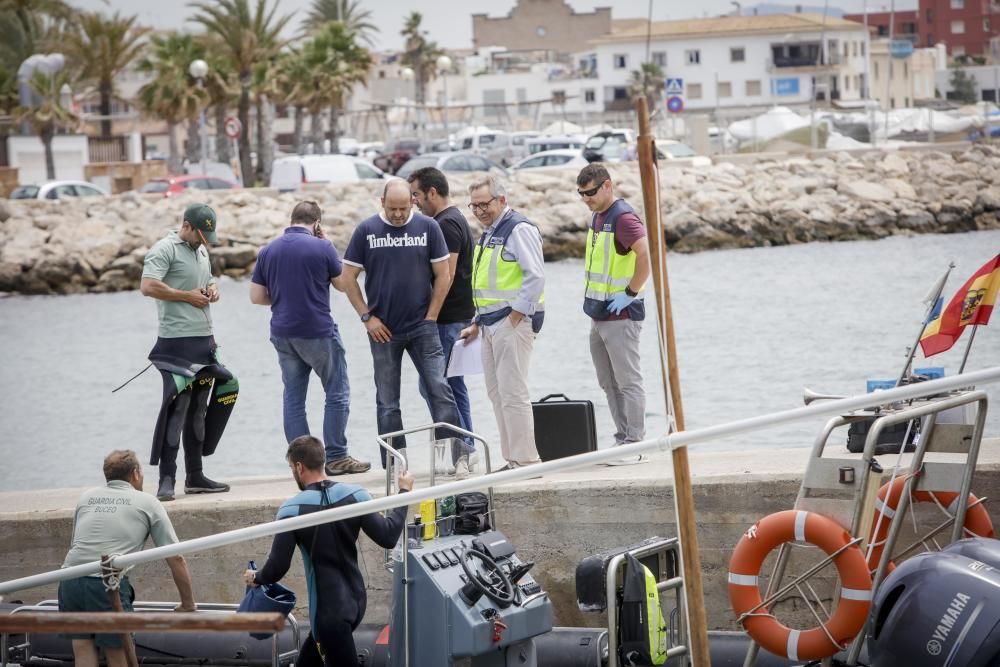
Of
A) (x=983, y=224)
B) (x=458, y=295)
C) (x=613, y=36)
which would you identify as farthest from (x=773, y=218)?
(x=613, y=36)

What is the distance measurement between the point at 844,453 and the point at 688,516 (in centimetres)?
229

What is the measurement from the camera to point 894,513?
20.5 ft

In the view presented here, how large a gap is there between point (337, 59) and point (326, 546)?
51.8 m

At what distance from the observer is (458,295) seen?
890 cm

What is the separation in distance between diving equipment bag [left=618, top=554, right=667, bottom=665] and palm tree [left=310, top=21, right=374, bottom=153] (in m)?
51.0

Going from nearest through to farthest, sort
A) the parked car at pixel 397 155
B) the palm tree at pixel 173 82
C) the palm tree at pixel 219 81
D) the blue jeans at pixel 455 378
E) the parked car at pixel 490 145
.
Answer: the blue jeans at pixel 455 378, the parked car at pixel 397 155, the parked car at pixel 490 145, the palm tree at pixel 173 82, the palm tree at pixel 219 81

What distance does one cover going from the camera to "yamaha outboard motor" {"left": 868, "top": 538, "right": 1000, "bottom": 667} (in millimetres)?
5234

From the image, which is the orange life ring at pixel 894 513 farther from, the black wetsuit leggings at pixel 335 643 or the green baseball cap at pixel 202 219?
the green baseball cap at pixel 202 219

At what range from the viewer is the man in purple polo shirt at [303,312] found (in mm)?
8484

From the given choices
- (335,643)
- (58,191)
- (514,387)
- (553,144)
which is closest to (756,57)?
(553,144)

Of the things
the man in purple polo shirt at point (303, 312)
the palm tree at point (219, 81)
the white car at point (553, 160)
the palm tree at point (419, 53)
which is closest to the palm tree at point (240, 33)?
the palm tree at point (219, 81)

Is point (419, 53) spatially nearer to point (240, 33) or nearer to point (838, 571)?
point (240, 33)

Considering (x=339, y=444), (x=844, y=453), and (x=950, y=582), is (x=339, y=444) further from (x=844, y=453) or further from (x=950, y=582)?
(x=950, y=582)

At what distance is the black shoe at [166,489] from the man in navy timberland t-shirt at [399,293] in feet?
4.36
